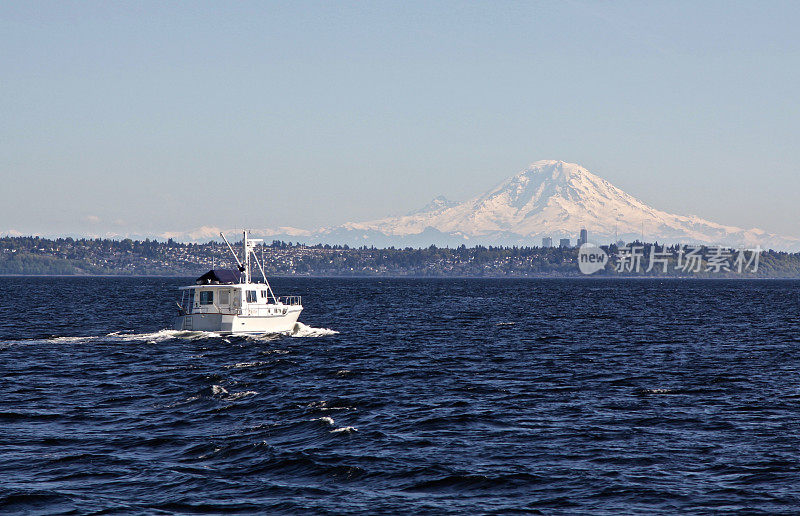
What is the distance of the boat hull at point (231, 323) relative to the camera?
63.0 m

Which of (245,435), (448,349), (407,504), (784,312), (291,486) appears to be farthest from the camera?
(784,312)

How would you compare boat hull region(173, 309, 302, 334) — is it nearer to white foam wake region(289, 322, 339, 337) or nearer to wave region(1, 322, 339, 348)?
wave region(1, 322, 339, 348)

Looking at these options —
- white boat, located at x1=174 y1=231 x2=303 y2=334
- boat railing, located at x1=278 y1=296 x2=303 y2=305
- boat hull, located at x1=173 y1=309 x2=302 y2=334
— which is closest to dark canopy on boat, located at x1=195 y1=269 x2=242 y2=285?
white boat, located at x1=174 y1=231 x2=303 y2=334

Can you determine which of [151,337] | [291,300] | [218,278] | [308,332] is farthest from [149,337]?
[291,300]

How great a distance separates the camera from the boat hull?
63031 millimetres

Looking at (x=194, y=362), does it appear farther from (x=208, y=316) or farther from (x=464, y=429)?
(x=464, y=429)

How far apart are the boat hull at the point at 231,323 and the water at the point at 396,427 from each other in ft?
6.52

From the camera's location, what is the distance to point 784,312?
112m

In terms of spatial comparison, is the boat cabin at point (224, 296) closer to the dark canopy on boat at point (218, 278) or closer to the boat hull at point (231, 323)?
the dark canopy on boat at point (218, 278)

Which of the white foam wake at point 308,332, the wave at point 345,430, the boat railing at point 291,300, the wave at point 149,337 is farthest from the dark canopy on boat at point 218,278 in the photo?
the wave at point 345,430

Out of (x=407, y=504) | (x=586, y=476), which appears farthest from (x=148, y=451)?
(x=586, y=476)

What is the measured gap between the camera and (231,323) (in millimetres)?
63031

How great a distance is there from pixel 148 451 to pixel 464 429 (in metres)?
10.6

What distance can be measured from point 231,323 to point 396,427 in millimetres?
34292
